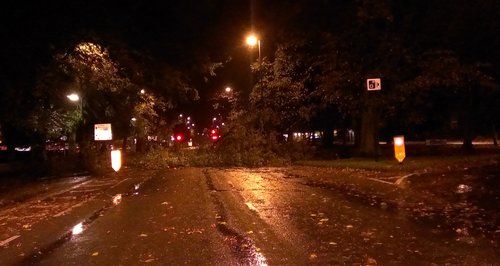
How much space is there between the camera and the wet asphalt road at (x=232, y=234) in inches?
313

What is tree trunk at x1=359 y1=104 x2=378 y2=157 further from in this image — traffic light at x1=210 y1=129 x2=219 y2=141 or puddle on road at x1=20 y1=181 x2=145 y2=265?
puddle on road at x1=20 y1=181 x2=145 y2=265

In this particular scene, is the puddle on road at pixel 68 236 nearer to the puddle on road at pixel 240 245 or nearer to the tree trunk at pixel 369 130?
the puddle on road at pixel 240 245

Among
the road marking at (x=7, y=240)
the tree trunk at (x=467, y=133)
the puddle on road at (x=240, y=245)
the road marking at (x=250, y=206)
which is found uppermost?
the tree trunk at (x=467, y=133)

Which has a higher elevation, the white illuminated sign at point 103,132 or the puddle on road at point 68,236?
the white illuminated sign at point 103,132

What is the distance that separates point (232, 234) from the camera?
9.75 meters

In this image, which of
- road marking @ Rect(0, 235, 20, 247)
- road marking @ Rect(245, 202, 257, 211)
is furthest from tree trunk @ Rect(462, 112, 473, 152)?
road marking @ Rect(0, 235, 20, 247)

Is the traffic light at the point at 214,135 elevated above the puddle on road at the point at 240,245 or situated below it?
above

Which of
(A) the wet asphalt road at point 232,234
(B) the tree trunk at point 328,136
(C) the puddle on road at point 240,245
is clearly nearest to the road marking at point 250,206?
(A) the wet asphalt road at point 232,234

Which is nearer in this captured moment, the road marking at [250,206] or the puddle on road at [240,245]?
the puddle on road at [240,245]

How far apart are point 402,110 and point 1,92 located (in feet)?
75.9

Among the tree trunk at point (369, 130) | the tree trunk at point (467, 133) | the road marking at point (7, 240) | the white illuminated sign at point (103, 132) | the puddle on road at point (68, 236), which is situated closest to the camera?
the puddle on road at point (68, 236)

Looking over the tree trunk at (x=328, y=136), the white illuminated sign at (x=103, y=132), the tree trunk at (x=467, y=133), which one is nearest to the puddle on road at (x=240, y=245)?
the white illuminated sign at (x=103, y=132)

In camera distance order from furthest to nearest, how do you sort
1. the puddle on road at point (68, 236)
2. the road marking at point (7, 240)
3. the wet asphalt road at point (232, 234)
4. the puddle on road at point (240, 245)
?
the road marking at point (7, 240) → the puddle on road at point (68, 236) → the wet asphalt road at point (232, 234) → the puddle on road at point (240, 245)

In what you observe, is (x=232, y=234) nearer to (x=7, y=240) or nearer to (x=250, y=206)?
(x=250, y=206)
